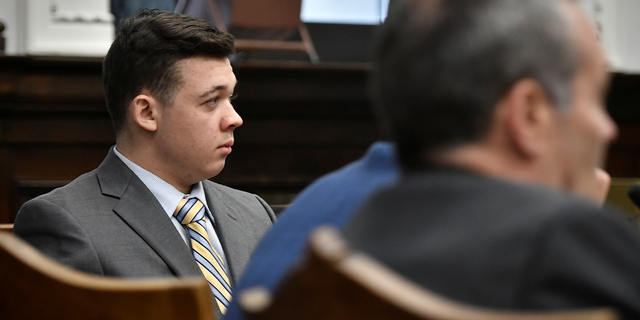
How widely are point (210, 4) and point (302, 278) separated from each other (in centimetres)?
357

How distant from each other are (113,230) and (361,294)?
1.22 m

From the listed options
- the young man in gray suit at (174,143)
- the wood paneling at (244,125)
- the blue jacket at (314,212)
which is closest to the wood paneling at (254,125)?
the wood paneling at (244,125)

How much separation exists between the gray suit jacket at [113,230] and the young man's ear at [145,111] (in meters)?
0.11

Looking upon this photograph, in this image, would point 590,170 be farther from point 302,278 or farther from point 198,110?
point 198,110

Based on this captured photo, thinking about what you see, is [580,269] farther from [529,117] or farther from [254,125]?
[254,125]

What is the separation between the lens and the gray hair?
67 centimetres

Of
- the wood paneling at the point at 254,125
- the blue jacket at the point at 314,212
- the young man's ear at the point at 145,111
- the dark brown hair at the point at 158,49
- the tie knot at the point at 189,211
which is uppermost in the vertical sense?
the blue jacket at the point at 314,212

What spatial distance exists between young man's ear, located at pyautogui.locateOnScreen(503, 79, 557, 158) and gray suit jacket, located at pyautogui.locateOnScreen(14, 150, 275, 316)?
107cm

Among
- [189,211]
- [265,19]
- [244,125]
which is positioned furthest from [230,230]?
[265,19]

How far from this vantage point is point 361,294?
51 centimetres

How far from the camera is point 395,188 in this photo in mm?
678

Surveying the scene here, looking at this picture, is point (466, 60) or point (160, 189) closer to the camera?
point (466, 60)

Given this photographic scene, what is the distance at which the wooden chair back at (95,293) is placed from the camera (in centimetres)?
A: 77

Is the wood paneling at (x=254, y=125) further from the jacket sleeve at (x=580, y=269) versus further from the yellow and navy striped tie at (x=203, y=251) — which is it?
the jacket sleeve at (x=580, y=269)
